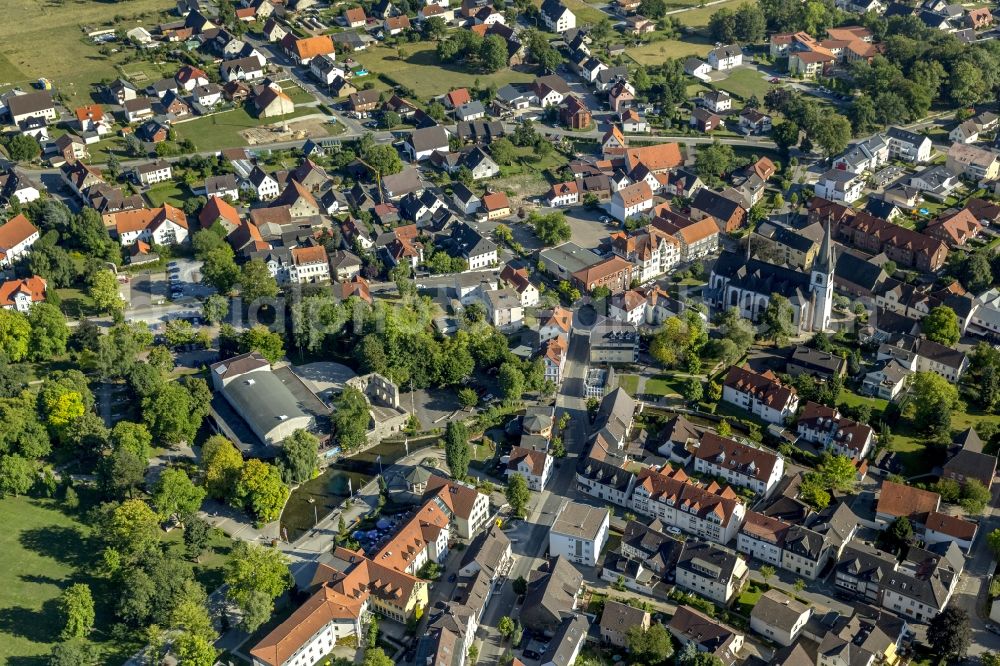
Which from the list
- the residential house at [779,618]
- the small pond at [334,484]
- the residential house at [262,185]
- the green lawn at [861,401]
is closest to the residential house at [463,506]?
the small pond at [334,484]

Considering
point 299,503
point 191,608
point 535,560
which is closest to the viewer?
point 191,608

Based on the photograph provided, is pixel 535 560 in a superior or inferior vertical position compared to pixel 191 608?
inferior

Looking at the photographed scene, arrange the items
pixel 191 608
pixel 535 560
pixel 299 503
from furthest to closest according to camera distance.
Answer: pixel 299 503 < pixel 535 560 < pixel 191 608

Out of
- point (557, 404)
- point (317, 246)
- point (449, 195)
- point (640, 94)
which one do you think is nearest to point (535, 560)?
point (557, 404)

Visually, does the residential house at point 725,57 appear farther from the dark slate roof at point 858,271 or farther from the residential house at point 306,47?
the residential house at point 306,47

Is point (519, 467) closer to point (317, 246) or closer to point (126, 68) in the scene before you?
point (317, 246)

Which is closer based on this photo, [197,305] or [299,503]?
[299,503]

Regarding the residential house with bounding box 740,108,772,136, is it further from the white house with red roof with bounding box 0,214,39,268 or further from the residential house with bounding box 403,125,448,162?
the white house with red roof with bounding box 0,214,39,268
